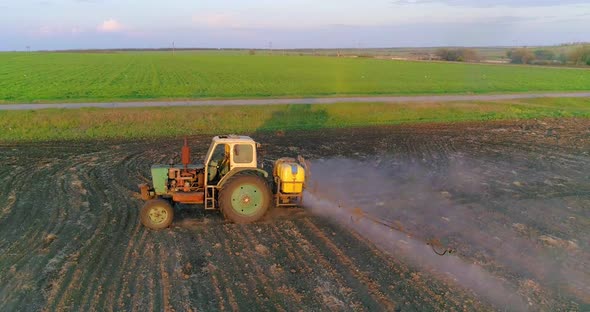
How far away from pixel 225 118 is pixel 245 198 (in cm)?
1342

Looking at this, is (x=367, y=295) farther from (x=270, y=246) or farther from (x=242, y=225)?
(x=242, y=225)

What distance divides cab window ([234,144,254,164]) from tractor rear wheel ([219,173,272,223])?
35 cm

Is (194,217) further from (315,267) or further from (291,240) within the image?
(315,267)

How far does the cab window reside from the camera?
1055 centimetres

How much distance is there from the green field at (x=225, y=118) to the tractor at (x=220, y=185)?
10495 millimetres

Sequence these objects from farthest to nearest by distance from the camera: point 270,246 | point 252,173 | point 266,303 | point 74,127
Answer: point 74,127
point 252,173
point 270,246
point 266,303

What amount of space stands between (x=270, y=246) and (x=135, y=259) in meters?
2.72

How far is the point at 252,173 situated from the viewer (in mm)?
10617

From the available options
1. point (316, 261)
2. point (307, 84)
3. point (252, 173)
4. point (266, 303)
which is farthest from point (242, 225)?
point (307, 84)

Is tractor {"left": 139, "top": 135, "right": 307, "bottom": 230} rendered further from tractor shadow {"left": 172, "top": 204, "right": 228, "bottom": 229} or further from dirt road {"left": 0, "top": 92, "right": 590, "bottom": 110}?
dirt road {"left": 0, "top": 92, "right": 590, "bottom": 110}

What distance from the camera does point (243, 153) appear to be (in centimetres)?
1059

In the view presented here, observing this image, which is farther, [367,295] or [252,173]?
[252,173]

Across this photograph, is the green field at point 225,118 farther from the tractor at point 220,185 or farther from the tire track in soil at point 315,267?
the tire track in soil at point 315,267

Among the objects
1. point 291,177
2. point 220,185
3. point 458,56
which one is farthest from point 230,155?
point 458,56
